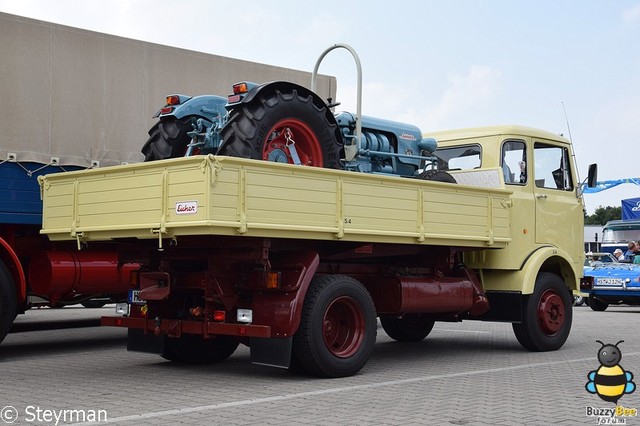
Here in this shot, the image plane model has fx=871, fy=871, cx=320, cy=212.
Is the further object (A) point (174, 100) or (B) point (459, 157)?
(B) point (459, 157)

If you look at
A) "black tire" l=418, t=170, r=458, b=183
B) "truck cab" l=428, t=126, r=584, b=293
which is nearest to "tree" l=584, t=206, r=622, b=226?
"truck cab" l=428, t=126, r=584, b=293

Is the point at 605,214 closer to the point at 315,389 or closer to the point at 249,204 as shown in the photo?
the point at 315,389

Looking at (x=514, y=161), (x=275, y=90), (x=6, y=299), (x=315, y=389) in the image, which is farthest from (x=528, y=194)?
(x=6, y=299)

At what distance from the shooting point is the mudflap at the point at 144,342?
30.5 ft

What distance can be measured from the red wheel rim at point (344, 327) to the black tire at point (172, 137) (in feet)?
8.31

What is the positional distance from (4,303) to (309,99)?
412cm

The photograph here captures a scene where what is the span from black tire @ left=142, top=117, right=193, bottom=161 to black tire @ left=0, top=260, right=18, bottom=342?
2.12 metres

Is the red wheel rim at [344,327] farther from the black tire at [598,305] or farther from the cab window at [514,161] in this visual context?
the black tire at [598,305]

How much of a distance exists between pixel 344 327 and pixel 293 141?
1961mm

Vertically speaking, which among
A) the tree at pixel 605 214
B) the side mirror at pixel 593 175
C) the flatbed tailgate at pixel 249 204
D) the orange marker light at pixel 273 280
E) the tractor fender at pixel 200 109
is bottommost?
the orange marker light at pixel 273 280

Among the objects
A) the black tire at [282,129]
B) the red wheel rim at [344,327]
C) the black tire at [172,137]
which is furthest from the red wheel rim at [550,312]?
the black tire at [172,137]

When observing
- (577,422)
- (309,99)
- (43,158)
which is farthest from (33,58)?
(577,422)

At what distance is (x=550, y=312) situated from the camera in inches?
447

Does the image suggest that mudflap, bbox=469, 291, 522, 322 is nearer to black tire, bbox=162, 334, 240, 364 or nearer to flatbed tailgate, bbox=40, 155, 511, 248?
flatbed tailgate, bbox=40, 155, 511, 248
